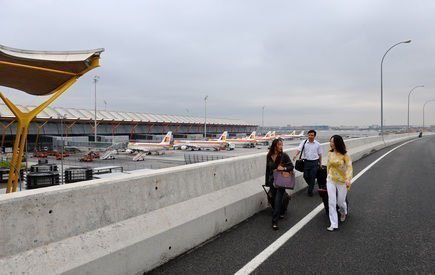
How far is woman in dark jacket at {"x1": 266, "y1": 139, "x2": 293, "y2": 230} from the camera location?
5621 mm

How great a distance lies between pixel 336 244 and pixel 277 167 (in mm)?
1680

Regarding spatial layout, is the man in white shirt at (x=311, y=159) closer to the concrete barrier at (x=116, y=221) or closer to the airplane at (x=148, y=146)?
the concrete barrier at (x=116, y=221)

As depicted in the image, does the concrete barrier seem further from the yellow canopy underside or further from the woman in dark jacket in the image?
the yellow canopy underside

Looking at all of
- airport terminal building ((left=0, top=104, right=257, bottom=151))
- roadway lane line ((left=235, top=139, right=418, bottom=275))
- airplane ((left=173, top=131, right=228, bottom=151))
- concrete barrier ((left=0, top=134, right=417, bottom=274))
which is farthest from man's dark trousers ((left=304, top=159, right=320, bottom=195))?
airplane ((left=173, top=131, right=228, bottom=151))

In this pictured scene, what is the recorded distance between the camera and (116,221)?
3566mm

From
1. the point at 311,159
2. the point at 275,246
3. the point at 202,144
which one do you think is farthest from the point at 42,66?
the point at 202,144

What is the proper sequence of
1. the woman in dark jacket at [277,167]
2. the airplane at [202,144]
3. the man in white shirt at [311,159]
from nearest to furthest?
the woman in dark jacket at [277,167] → the man in white shirt at [311,159] → the airplane at [202,144]

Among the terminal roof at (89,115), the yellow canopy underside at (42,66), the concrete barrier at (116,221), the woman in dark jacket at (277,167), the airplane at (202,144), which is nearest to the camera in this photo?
the concrete barrier at (116,221)

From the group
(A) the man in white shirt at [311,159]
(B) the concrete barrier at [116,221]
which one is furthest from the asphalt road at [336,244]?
(A) the man in white shirt at [311,159]

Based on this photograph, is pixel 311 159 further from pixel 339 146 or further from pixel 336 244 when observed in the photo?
pixel 336 244

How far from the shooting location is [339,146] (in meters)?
5.67

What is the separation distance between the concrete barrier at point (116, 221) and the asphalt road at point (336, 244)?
262 millimetres

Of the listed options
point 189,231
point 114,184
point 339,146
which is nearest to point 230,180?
point 189,231

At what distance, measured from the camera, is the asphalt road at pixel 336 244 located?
3875 millimetres
